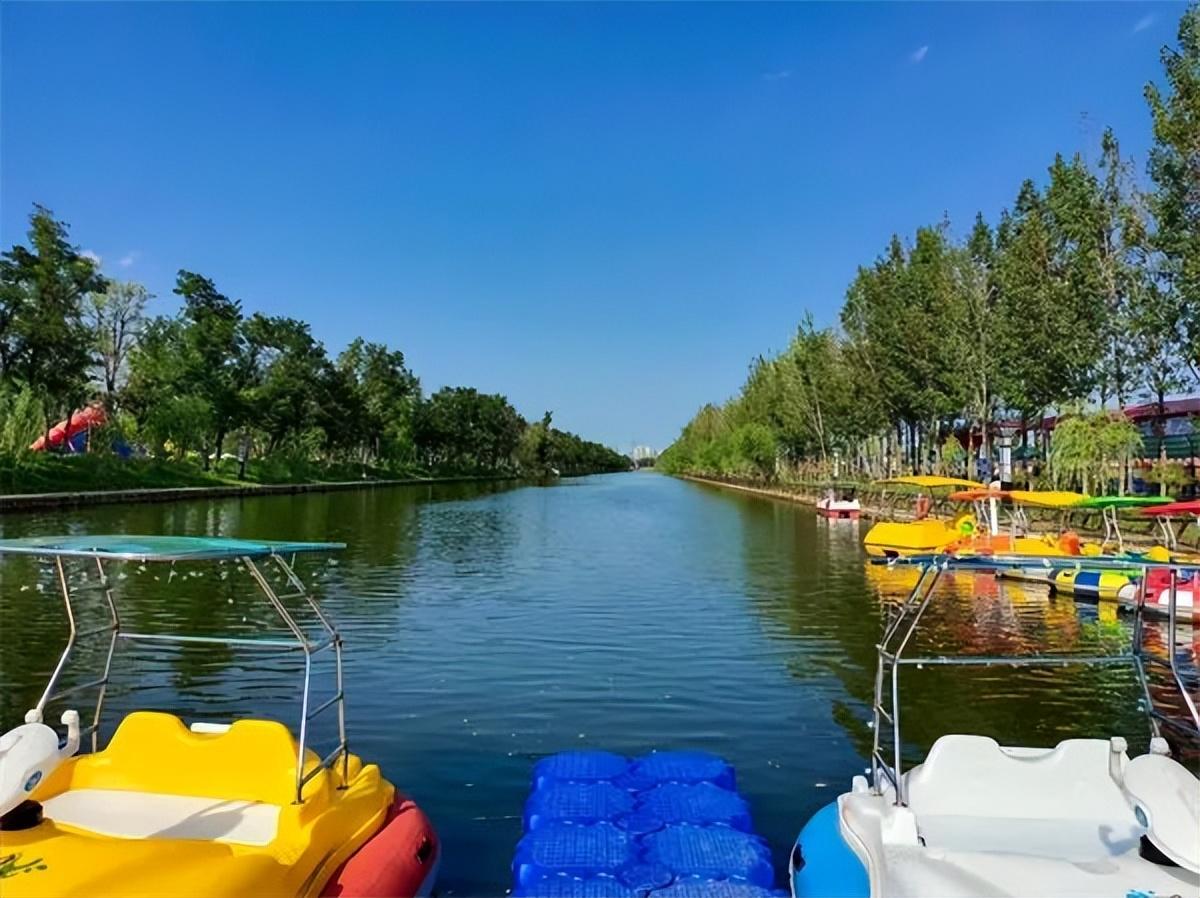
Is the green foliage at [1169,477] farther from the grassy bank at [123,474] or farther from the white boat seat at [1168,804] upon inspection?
the grassy bank at [123,474]

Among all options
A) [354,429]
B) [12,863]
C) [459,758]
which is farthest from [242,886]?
[354,429]

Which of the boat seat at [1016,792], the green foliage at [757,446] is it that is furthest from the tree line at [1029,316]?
the boat seat at [1016,792]

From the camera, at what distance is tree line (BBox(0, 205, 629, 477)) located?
57.3 m

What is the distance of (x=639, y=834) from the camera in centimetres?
751

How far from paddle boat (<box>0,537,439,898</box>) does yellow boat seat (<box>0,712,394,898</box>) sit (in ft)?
0.03

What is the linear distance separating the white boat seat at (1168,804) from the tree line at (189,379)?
52.6 meters

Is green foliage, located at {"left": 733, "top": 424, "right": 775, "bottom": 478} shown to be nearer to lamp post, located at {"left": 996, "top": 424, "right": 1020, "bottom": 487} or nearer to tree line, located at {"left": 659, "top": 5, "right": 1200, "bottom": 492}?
tree line, located at {"left": 659, "top": 5, "right": 1200, "bottom": 492}

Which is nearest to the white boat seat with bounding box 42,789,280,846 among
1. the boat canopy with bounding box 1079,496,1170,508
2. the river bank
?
the boat canopy with bounding box 1079,496,1170,508

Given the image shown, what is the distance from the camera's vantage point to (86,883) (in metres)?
5.03

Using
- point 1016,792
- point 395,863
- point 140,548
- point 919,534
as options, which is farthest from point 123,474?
point 1016,792

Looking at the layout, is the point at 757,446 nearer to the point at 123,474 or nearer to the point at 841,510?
the point at 841,510

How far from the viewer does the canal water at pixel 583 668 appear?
10.8m

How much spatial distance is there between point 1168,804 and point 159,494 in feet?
198

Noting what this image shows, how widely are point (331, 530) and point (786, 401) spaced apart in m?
53.5
